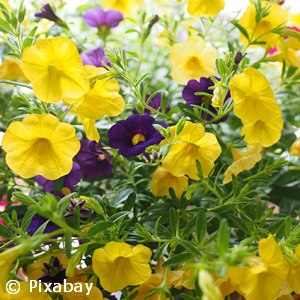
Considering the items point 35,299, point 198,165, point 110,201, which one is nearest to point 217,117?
point 198,165

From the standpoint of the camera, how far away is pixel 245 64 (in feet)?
2.16

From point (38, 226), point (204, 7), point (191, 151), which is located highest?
point (204, 7)

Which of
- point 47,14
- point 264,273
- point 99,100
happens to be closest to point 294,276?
point 264,273

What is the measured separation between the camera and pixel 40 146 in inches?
20.7

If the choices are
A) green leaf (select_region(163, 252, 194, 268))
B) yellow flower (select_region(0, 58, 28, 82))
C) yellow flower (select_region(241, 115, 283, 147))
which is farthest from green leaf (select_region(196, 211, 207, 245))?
yellow flower (select_region(0, 58, 28, 82))

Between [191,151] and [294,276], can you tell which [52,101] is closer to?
[191,151]

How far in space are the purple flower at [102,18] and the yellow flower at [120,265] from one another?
1.47 feet

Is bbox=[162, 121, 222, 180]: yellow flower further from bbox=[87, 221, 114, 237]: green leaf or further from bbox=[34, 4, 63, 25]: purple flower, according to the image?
bbox=[34, 4, 63, 25]: purple flower

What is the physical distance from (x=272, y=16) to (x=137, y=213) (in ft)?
1.14

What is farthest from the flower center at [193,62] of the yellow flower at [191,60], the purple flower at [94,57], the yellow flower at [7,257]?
the yellow flower at [7,257]

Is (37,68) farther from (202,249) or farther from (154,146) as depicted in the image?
(202,249)

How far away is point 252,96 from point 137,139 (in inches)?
5.6

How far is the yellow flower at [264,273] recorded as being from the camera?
445mm

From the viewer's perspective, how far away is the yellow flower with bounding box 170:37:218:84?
65 centimetres
